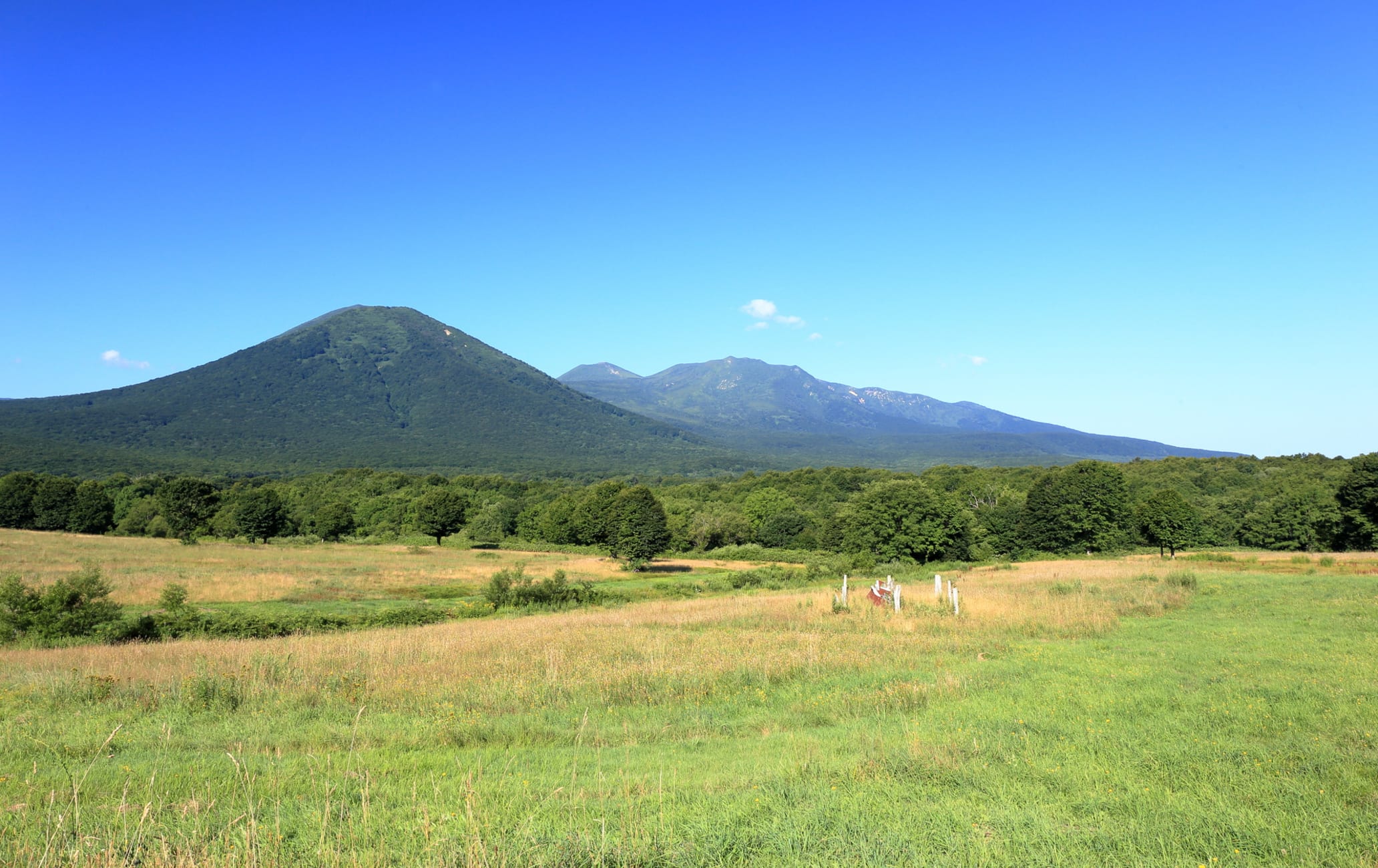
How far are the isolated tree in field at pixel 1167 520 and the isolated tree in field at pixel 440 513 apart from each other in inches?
2780

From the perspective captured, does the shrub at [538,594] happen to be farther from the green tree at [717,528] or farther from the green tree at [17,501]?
the green tree at [17,501]

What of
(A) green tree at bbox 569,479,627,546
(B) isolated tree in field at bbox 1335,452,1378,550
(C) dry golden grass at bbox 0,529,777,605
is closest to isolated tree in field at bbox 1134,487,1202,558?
(B) isolated tree in field at bbox 1335,452,1378,550

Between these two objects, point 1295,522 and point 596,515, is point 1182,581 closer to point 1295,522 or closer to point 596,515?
point 596,515

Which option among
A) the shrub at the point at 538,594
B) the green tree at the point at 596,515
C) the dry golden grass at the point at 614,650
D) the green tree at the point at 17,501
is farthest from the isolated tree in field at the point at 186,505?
the dry golden grass at the point at 614,650

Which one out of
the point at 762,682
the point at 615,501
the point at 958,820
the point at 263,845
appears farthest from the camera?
the point at 615,501

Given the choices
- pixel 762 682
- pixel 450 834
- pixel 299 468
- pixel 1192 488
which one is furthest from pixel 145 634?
pixel 299 468

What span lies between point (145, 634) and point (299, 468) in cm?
17737

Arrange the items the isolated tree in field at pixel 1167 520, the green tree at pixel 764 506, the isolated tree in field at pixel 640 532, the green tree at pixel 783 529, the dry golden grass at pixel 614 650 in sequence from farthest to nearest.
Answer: the green tree at pixel 764 506, the green tree at pixel 783 529, the isolated tree in field at pixel 1167 520, the isolated tree in field at pixel 640 532, the dry golden grass at pixel 614 650

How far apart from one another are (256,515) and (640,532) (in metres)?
38.6

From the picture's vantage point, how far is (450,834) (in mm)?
6035

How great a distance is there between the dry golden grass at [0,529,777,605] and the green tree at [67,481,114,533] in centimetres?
1167

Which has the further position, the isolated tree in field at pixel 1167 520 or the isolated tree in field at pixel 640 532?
the isolated tree in field at pixel 1167 520

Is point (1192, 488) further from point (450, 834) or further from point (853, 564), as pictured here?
point (450, 834)

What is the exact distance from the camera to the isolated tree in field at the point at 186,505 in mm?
66500
